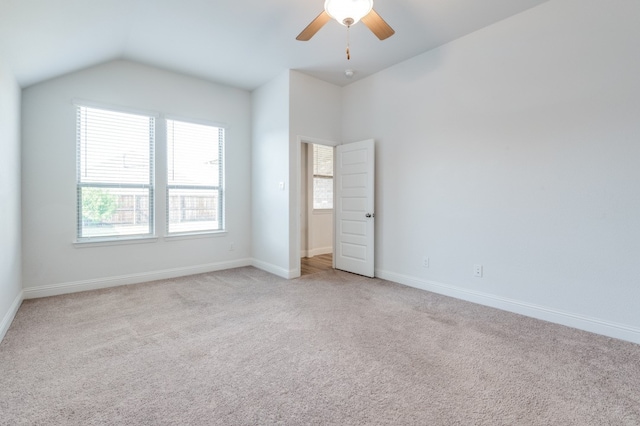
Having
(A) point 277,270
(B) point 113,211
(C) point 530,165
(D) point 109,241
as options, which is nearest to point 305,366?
(A) point 277,270

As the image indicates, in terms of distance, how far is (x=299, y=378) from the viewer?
190 centimetres

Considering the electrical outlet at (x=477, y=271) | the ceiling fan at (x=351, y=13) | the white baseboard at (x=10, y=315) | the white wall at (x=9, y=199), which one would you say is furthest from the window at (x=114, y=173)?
the electrical outlet at (x=477, y=271)

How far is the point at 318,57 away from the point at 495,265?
3265 mm

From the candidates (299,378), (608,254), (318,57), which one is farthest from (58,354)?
(608,254)

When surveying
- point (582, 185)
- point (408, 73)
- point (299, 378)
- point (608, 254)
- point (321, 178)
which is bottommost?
point (299, 378)

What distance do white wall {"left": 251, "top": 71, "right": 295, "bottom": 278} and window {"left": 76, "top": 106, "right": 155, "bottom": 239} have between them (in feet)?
5.05

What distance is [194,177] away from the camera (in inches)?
181

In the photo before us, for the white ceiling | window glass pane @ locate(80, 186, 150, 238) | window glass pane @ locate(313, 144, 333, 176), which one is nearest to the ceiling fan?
the white ceiling

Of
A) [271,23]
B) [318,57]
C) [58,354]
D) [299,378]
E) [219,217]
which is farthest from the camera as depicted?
[219,217]

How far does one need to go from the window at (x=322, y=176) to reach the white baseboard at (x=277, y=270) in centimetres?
193

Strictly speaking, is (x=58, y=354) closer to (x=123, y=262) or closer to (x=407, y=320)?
(x=123, y=262)

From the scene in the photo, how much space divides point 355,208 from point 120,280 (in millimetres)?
3390

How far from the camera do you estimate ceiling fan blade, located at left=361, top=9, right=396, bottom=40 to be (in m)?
2.29

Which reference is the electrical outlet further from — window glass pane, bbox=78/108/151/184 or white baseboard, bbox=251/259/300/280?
window glass pane, bbox=78/108/151/184
